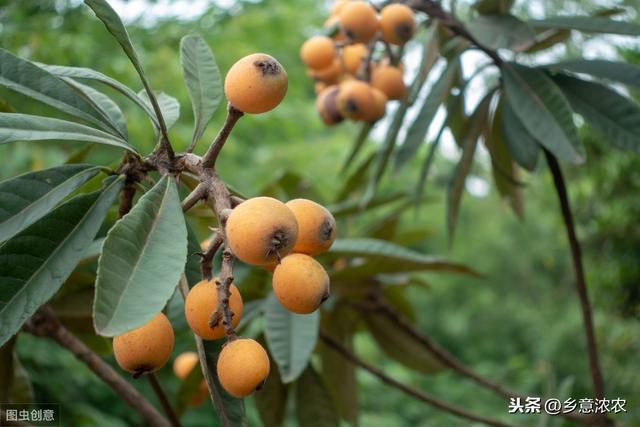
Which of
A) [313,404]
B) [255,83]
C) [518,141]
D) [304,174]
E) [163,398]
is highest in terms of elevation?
[255,83]

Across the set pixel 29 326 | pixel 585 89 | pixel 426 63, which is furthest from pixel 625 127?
pixel 29 326

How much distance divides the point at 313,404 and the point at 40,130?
0.73 m

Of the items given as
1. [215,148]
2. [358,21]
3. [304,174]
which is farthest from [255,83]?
[304,174]

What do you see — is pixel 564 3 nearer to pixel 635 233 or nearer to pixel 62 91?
pixel 635 233

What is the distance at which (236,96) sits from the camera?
2.14 feet

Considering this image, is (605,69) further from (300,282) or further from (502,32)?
(300,282)

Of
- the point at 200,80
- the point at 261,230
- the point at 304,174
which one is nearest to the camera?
the point at 261,230

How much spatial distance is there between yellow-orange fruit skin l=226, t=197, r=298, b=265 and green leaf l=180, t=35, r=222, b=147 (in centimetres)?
20

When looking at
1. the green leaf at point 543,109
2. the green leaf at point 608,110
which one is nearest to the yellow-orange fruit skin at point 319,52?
the green leaf at point 543,109

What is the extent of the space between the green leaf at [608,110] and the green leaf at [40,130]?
740mm

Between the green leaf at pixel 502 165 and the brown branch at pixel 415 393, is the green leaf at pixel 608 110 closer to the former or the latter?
the green leaf at pixel 502 165

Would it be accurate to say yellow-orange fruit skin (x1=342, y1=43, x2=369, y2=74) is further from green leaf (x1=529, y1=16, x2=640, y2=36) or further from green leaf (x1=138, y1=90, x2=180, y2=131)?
green leaf (x1=138, y1=90, x2=180, y2=131)

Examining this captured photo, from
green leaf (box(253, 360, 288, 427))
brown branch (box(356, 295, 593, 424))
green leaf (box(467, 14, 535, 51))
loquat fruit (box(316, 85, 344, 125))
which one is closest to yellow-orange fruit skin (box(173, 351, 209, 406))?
green leaf (box(253, 360, 288, 427))

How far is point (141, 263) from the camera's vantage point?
22.0 inches
